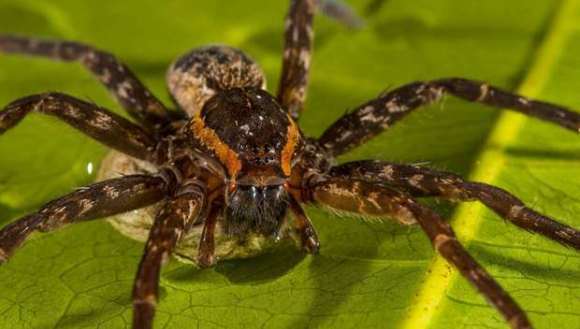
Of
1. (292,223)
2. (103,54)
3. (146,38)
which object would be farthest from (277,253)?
(146,38)

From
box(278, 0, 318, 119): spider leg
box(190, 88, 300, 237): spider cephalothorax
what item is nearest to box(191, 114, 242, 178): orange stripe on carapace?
box(190, 88, 300, 237): spider cephalothorax

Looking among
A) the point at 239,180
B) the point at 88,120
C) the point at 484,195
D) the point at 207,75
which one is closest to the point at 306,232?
the point at 239,180

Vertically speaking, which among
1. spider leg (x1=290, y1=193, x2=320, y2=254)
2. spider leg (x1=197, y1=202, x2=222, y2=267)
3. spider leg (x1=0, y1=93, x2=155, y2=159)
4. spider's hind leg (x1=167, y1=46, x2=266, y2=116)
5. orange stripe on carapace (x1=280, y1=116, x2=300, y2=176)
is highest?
spider's hind leg (x1=167, y1=46, x2=266, y2=116)

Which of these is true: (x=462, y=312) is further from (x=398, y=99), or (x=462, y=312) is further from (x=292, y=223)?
(x=398, y=99)

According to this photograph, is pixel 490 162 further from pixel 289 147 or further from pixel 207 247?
pixel 207 247

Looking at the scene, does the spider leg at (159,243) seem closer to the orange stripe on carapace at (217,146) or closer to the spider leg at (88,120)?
the orange stripe on carapace at (217,146)

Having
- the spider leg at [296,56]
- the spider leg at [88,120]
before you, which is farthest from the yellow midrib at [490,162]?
the spider leg at [88,120]

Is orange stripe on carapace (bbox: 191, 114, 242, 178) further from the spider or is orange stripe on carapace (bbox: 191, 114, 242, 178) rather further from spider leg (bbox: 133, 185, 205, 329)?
spider leg (bbox: 133, 185, 205, 329)
